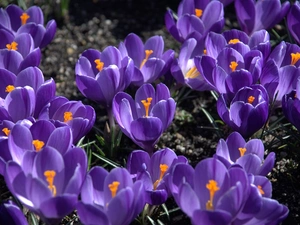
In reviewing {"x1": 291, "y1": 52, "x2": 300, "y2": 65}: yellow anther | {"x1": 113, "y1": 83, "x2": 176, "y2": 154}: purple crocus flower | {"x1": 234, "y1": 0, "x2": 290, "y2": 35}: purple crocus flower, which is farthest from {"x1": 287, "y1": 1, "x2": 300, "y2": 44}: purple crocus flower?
{"x1": 113, "y1": 83, "x2": 176, "y2": 154}: purple crocus flower

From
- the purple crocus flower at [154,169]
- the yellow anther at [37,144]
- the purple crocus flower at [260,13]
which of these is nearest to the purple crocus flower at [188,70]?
the purple crocus flower at [260,13]

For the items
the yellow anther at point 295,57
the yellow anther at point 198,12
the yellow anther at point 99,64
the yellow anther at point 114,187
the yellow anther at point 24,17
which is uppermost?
the yellow anther at point 24,17

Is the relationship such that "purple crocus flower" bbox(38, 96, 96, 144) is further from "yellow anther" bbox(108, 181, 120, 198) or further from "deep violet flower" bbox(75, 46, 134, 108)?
"yellow anther" bbox(108, 181, 120, 198)

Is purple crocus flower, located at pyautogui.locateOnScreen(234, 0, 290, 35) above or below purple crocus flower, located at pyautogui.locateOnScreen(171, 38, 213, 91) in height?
above

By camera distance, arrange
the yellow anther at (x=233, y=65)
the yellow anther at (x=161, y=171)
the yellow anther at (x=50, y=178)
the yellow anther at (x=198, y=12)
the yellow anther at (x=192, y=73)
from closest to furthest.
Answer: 1. the yellow anther at (x=50, y=178)
2. the yellow anther at (x=161, y=171)
3. the yellow anther at (x=233, y=65)
4. the yellow anther at (x=192, y=73)
5. the yellow anther at (x=198, y=12)

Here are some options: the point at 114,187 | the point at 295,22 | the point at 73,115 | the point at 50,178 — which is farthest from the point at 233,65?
the point at 50,178

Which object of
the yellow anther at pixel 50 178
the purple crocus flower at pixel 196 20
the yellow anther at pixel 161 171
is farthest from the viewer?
the purple crocus flower at pixel 196 20

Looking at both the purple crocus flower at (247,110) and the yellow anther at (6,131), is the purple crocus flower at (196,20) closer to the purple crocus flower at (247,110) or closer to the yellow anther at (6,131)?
the purple crocus flower at (247,110)
